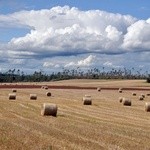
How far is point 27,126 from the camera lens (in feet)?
68.2

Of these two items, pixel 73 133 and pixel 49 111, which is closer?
pixel 73 133

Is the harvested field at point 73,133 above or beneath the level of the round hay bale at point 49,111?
beneath

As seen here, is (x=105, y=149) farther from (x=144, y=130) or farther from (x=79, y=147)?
(x=144, y=130)

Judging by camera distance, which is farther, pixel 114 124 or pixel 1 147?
pixel 114 124

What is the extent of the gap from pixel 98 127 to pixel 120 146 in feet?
17.7

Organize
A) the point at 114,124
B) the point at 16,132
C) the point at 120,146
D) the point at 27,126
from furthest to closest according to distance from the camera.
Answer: the point at 114,124 → the point at 27,126 → the point at 16,132 → the point at 120,146

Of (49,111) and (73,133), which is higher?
(49,111)

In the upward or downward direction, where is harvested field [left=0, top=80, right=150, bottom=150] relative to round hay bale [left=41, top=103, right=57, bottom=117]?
downward

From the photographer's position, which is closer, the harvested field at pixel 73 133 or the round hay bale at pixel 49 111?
the harvested field at pixel 73 133

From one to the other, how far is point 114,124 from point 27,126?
4.72 meters

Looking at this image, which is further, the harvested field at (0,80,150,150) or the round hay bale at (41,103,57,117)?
the round hay bale at (41,103,57,117)

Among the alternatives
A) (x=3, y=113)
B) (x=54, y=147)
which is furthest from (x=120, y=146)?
(x=3, y=113)

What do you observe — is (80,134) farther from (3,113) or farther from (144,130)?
(3,113)

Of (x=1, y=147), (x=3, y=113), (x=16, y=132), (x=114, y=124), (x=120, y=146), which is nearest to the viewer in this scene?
(x=1, y=147)
